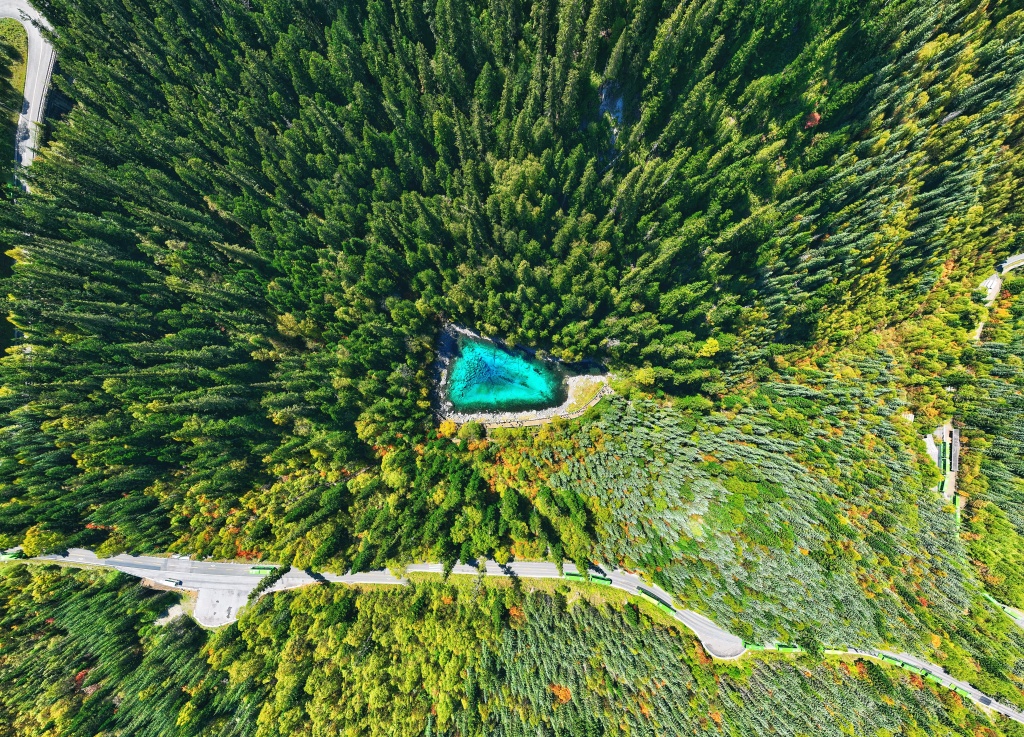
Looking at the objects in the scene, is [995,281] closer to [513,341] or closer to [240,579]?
[513,341]

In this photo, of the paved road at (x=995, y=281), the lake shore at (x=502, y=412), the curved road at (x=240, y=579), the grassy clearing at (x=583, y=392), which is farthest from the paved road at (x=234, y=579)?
the paved road at (x=995, y=281)

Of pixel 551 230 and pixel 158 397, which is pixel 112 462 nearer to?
pixel 158 397

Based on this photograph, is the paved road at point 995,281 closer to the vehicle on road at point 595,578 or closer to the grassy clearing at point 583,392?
the grassy clearing at point 583,392

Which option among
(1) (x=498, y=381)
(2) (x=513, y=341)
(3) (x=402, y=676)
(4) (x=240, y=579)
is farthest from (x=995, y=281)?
(4) (x=240, y=579)

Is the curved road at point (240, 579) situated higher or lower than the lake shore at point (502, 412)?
lower

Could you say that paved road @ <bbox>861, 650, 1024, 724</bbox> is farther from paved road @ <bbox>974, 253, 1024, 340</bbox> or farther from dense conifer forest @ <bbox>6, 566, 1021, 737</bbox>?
paved road @ <bbox>974, 253, 1024, 340</bbox>
